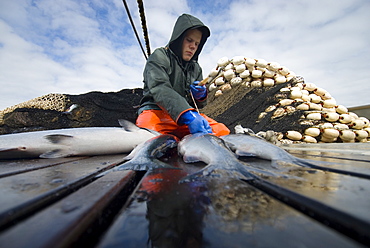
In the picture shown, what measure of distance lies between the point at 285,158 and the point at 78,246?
1.36 metres

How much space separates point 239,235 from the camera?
40 cm

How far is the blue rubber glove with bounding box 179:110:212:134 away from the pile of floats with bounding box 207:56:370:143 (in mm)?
3064

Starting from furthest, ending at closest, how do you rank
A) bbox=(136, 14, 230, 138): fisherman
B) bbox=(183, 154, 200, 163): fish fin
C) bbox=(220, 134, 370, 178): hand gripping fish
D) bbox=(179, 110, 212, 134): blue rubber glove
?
bbox=(136, 14, 230, 138): fisherman → bbox=(179, 110, 212, 134): blue rubber glove → bbox=(183, 154, 200, 163): fish fin → bbox=(220, 134, 370, 178): hand gripping fish

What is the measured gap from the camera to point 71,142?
1.89 meters

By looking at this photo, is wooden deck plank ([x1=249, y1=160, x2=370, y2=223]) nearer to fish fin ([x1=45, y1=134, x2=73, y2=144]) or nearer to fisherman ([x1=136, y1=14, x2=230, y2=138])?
fisherman ([x1=136, y1=14, x2=230, y2=138])

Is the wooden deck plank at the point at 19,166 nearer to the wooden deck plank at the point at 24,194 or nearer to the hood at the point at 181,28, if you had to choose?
the wooden deck plank at the point at 24,194

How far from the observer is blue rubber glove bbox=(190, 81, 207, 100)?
368cm

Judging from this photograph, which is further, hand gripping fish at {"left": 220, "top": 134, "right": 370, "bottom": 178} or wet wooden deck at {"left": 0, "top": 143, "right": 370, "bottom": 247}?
hand gripping fish at {"left": 220, "top": 134, "right": 370, "bottom": 178}

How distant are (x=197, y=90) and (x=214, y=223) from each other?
11.1 feet

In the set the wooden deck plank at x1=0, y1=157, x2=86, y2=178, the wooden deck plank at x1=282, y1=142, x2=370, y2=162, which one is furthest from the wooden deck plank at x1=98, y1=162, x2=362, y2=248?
the wooden deck plank at x1=282, y1=142, x2=370, y2=162

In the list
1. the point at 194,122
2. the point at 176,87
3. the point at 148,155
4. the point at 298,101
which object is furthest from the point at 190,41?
the point at 298,101

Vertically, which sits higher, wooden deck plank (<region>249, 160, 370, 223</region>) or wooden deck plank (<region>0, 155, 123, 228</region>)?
wooden deck plank (<region>249, 160, 370, 223</region>)

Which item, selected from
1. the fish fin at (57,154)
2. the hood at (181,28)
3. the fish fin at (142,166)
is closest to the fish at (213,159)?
the fish fin at (142,166)

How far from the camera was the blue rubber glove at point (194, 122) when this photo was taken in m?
2.48
